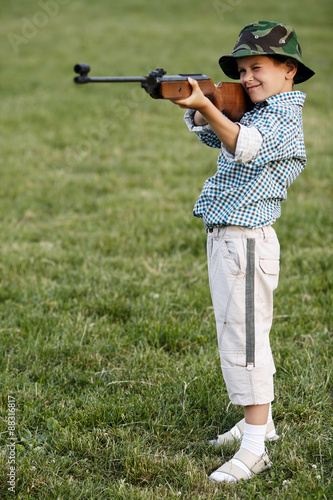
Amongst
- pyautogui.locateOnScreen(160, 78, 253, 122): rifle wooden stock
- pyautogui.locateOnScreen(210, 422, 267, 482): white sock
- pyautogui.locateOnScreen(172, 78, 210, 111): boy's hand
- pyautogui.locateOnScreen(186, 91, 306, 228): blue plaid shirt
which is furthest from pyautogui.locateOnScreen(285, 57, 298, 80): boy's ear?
pyautogui.locateOnScreen(210, 422, 267, 482): white sock

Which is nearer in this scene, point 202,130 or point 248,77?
point 248,77

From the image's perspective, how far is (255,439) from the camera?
269 centimetres

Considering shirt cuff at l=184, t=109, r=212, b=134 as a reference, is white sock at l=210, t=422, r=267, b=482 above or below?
below

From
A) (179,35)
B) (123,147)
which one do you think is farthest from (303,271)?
(179,35)

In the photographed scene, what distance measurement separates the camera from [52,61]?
45.8ft

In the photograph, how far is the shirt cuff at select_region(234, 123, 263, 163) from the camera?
2.33 m

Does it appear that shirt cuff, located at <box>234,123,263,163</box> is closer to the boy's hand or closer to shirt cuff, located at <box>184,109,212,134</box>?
the boy's hand

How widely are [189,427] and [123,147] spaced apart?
599 cm

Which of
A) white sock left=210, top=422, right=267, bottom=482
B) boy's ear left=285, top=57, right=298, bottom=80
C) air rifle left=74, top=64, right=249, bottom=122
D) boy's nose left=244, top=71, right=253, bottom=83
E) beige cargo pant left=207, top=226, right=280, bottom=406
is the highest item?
boy's ear left=285, top=57, right=298, bottom=80

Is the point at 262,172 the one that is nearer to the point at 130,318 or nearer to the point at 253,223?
the point at 253,223

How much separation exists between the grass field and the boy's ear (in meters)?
1.65

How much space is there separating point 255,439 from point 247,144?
135 cm

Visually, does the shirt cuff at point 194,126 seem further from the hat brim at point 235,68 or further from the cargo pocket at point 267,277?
the cargo pocket at point 267,277

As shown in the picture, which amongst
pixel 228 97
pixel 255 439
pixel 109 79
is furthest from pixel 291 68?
pixel 255 439
